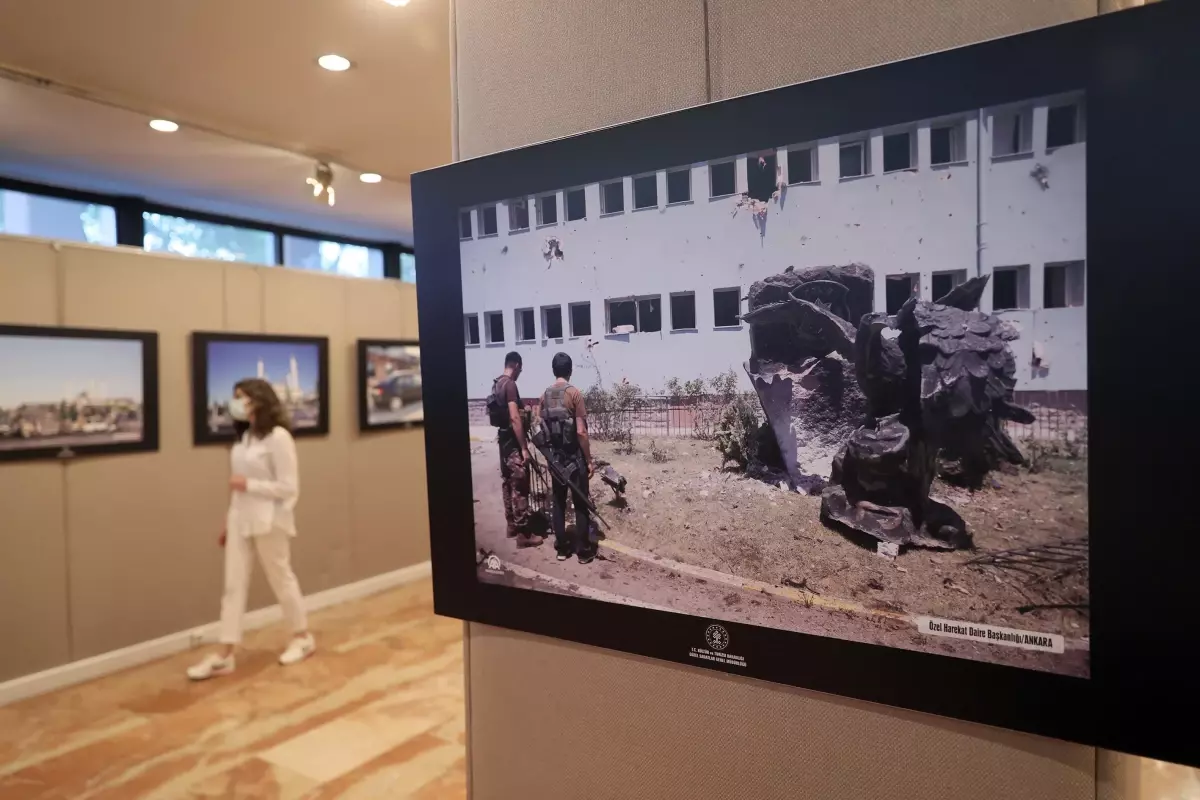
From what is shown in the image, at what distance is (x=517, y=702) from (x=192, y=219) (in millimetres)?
5729

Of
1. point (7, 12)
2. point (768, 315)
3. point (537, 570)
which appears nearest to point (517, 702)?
point (537, 570)

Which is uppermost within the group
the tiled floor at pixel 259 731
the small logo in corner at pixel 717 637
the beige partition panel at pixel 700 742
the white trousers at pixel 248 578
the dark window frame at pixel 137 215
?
the dark window frame at pixel 137 215

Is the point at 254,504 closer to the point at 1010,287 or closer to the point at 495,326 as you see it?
the point at 495,326

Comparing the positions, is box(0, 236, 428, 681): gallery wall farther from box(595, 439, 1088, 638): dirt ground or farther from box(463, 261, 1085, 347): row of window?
box(595, 439, 1088, 638): dirt ground

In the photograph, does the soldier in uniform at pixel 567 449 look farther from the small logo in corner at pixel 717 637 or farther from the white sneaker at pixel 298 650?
the white sneaker at pixel 298 650

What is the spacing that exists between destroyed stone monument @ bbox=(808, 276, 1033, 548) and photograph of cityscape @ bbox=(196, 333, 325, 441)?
5.06 m

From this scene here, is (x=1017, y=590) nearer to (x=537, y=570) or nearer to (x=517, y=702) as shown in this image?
(x=537, y=570)

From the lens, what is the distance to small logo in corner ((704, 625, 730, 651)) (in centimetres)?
148

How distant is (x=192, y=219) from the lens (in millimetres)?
6129

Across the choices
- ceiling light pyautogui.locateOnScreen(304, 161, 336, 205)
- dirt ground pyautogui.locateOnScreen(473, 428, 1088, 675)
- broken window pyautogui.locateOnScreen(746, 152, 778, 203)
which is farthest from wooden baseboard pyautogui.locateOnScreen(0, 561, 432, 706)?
broken window pyautogui.locateOnScreen(746, 152, 778, 203)

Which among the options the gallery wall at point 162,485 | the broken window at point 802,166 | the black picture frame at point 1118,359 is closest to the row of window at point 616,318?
the broken window at point 802,166

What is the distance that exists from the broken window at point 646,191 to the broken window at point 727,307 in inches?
9.3

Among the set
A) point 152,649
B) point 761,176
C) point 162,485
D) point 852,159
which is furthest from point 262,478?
point 852,159

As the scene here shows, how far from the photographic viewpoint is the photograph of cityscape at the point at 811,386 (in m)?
1.16
